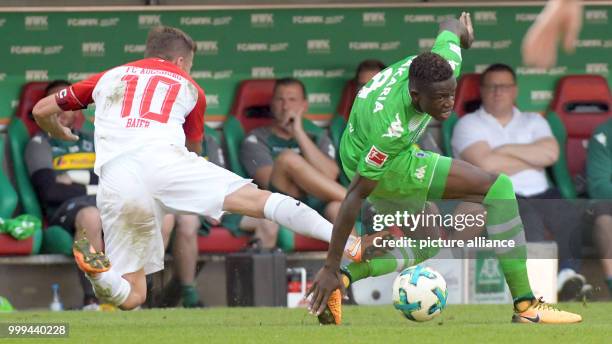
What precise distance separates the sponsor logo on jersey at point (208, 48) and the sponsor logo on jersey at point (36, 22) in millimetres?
1402

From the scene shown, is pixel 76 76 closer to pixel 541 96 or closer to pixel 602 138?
pixel 541 96

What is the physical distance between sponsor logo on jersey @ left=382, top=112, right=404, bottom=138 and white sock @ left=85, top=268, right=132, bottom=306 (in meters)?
1.69

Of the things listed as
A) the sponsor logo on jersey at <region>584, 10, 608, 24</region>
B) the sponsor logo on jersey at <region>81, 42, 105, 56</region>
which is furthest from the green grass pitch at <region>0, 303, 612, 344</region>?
the sponsor logo on jersey at <region>584, 10, 608, 24</region>

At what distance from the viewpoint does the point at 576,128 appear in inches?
532

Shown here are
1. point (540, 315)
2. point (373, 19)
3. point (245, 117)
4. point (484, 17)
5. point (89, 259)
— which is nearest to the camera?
point (89, 259)

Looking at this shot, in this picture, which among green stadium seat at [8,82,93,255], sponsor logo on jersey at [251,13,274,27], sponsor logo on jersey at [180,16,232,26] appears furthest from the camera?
sponsor logo on jersey at [251,13,274,27]

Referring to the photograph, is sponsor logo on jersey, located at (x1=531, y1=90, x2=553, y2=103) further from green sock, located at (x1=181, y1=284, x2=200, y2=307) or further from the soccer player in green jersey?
the soccer player in green jersey

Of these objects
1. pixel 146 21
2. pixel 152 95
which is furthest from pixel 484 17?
pixel 152 95

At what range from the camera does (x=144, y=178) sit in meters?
8.23

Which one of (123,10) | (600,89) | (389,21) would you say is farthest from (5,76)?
(600,89)

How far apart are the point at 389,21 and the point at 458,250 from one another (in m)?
3.21

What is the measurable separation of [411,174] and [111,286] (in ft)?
6.42

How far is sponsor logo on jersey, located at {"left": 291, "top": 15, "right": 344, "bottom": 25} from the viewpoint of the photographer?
538 inches

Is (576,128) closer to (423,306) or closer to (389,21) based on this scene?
(389,21)
